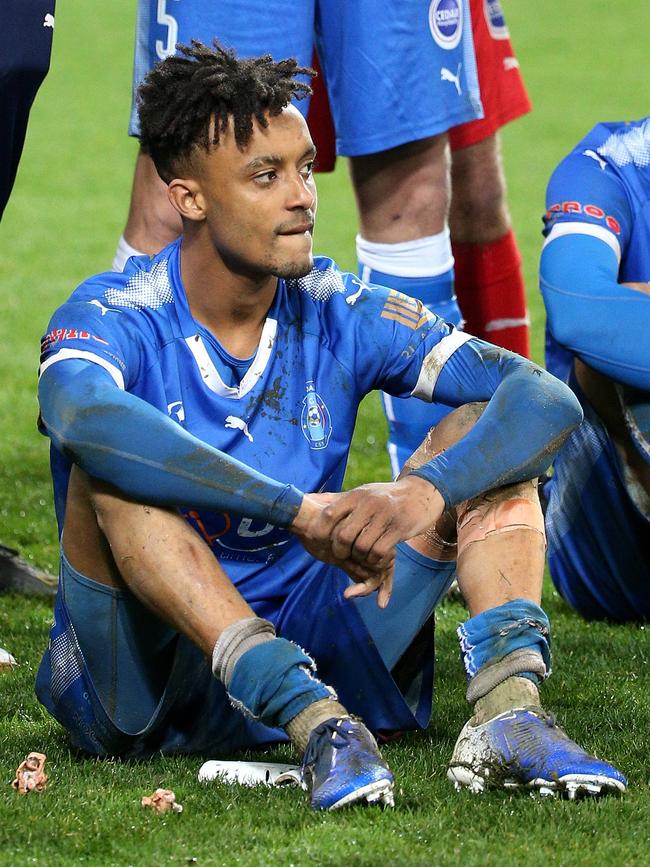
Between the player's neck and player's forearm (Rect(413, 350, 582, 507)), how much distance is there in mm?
473

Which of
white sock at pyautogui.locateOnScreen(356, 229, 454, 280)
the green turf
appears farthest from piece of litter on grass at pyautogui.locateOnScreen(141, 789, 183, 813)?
white sock at pyautogui.locateOnScreen(356, 229, 454, 280)

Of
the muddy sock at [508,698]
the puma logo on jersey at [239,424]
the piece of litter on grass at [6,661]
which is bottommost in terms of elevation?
the piece of litter on grass at [6,661]

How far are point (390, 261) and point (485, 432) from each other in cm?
154

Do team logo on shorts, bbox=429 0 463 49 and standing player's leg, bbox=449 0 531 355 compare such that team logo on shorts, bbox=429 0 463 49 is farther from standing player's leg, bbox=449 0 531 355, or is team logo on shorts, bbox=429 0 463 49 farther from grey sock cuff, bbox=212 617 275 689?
grey sock cuff, bbox=212 617 275 689

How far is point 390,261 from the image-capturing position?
14.9 ft

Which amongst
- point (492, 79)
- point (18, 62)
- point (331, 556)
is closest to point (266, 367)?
point (331, 556)

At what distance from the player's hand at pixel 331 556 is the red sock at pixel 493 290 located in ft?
8.31

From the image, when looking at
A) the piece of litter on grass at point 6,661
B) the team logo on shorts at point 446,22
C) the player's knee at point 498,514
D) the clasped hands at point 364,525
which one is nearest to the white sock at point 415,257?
the team logo on shorts at point 446,22

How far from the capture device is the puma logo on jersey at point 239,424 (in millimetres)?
3234

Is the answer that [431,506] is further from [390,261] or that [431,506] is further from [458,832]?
[390,261]

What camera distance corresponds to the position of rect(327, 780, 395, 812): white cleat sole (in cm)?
276

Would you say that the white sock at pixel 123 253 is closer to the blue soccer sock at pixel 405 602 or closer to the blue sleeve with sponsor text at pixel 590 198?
the blue sleeve with sponsor text at pixel 590 198

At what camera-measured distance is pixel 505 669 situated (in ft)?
9.62

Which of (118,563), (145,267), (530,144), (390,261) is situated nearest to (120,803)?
(118,563)
